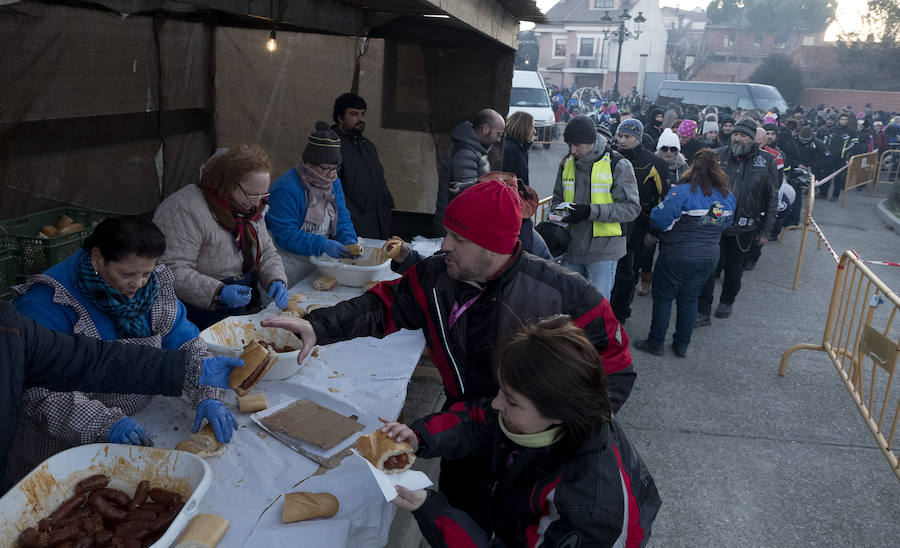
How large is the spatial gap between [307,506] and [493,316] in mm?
938

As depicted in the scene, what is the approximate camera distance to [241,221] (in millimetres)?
3568

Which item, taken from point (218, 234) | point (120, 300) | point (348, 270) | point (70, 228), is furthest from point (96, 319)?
point (70, 228)

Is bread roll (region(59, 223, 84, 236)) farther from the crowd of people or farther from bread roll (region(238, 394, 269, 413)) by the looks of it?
bread roll (region(238, 394, 269, 413))

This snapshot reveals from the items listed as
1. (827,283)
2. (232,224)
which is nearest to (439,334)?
(232,224)

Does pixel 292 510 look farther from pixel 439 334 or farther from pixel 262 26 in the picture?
pixel 262 26

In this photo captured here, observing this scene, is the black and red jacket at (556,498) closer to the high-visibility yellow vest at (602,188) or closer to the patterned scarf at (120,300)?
the patterned scarf at (120,300)

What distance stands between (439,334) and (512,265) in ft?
1.38

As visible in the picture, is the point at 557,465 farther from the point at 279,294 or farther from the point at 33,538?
the point at 279,294

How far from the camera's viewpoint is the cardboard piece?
94.7 inches

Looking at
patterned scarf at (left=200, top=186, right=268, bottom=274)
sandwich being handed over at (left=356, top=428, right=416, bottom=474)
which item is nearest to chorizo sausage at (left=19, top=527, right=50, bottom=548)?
sandwich being handed over at (left=356, top=428, right=416, bottom=474)

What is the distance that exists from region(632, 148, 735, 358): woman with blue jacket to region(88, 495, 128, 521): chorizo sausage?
16.1 ft

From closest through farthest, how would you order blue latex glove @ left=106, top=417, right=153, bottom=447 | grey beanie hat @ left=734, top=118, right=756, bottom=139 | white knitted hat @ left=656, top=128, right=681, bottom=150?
blue latex glove @ left=106, top=417, right=153, bottom=447
grey beanie hat @ left=734, top=118, right=756, bottom=139
white knitted hat @ left=656, top=128, right=681, bottom=150

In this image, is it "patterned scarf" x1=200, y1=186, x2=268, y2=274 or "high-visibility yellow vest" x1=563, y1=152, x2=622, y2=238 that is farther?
"high-visibility yellow vest" x1=563, y1=152, x2=622, y2=238

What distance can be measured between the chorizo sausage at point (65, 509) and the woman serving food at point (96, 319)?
287 mm
